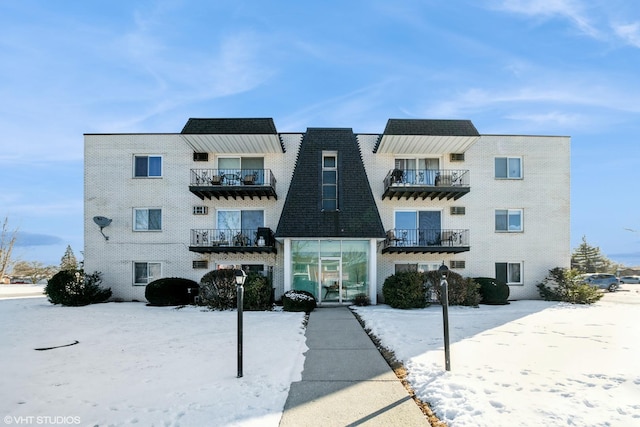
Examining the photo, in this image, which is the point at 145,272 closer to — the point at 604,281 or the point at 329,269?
the point at 329,269

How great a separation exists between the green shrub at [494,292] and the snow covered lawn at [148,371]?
31.2ft

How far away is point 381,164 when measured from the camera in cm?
1983

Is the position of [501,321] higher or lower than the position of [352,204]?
lower

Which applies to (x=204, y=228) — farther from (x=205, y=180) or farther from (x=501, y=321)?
(x=501, y=321)

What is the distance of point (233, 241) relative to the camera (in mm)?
18688

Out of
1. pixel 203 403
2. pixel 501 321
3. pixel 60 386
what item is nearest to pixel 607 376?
pixel 501 321

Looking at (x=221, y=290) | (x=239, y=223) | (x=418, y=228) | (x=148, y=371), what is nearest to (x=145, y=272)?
(x=239, y=223)

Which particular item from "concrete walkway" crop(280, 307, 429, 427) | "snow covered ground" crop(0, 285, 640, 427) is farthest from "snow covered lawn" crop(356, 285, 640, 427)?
"concrete walkway" crop(280, 307, 429, 427)

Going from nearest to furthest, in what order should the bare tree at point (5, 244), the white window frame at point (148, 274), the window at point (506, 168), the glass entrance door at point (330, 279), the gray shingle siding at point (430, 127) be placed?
1. the gray shingle siding at point (430, 127)
2. the glass entrance door at point (330, 279)
3. the white window frame at point (148, 274)
4. the window at point (506, 168)
5. the bare tree at point (5, 244)

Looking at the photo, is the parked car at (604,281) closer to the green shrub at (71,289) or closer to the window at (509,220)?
the window at (509,220)

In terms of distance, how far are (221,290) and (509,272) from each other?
14430mm

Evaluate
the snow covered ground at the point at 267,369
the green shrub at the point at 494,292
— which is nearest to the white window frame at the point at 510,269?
the green shrub at the point at 494,292

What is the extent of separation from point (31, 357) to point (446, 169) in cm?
1801

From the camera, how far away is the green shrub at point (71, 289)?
17234 mm
